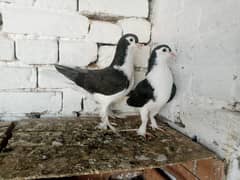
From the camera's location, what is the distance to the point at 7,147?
0.60 metres

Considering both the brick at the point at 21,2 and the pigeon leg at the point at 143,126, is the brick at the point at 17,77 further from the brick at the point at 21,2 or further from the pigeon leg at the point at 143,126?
the pigeon leg at the point at 143,126

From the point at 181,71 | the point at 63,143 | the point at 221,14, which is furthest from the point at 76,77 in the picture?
the point at 221,14

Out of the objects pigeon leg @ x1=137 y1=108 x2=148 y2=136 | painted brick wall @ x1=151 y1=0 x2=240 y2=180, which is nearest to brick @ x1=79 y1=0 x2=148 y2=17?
painted brick wall @ x1=151 y1=0 x2=240 y2=180

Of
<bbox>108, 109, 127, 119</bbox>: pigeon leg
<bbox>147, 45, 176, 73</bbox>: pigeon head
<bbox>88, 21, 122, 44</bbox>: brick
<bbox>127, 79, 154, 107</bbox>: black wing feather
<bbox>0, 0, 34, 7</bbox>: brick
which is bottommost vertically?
<bbox>108, 109, 127, 119</bbox>: pigeon leg

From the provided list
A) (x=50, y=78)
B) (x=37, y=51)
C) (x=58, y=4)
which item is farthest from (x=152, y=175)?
(x=58, y=4)

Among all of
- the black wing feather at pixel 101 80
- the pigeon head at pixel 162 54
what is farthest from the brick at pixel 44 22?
the pigeon head at pixel 162 54

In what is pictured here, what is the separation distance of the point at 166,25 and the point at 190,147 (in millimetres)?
507

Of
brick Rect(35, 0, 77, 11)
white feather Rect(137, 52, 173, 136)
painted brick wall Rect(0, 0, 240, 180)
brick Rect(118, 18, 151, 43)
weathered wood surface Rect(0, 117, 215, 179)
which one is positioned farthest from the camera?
brick Rect(118, 18, 151, 43)

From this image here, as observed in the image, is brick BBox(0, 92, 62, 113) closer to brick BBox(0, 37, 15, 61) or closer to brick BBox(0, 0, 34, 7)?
brick BBox(0, 37, 15, 61)

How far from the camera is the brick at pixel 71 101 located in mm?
916

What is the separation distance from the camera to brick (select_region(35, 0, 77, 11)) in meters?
0.85

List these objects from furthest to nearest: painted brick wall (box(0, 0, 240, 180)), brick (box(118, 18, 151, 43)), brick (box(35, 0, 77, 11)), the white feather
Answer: brick (box(118, 18, 151, 43)), brick (box(35, 0, 77, 11)), the white feather, painted brick wall (box(0, 0, 240, 180))

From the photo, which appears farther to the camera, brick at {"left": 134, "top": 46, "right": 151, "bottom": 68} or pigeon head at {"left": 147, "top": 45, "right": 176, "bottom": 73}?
brick at {"left": 134, "top": 46, "right": 151, "bottom": 68}

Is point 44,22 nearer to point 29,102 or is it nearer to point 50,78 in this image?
point 50,78
